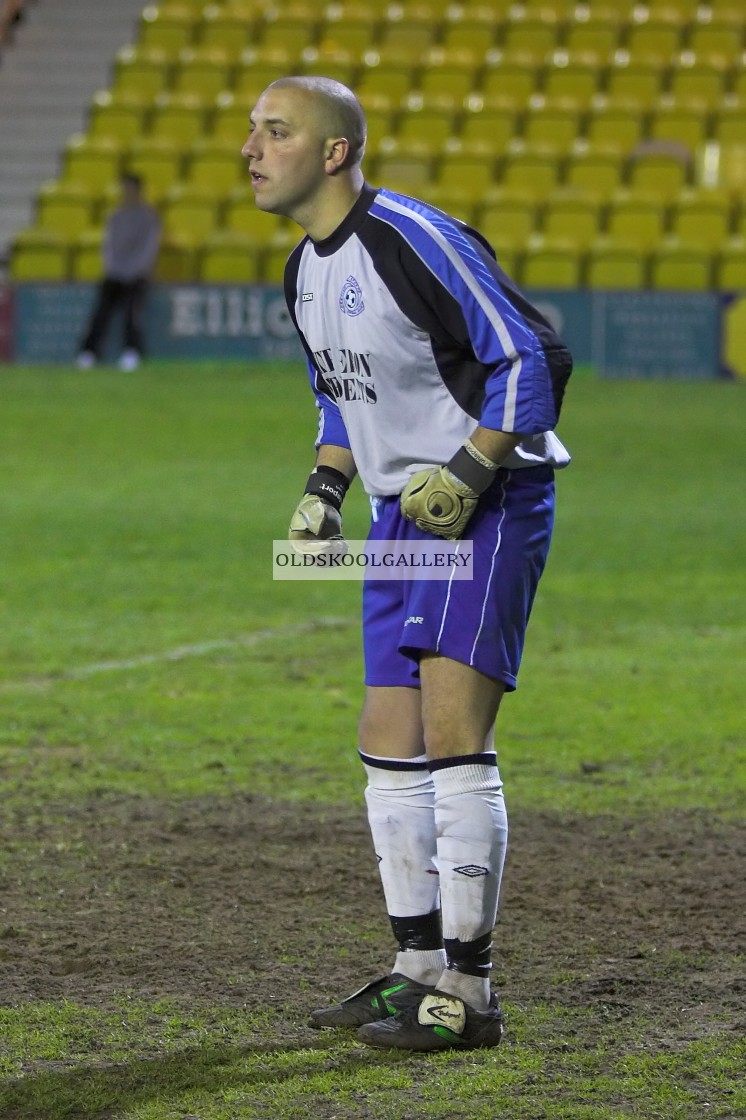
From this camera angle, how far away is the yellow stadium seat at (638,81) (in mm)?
25031

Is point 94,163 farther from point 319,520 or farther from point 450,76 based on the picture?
point 319,520

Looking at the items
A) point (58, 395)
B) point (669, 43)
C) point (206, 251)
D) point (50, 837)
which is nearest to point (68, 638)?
point (50, 837)

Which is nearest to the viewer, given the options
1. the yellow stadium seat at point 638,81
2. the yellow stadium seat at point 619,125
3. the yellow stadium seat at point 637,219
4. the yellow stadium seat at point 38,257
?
the yellow stadium seat at point 637,219

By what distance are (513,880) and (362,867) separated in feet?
1.45

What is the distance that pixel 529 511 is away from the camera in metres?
3.81

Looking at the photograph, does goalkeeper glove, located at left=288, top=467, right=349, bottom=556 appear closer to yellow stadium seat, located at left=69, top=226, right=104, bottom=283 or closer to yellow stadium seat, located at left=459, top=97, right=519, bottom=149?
yellow stadium seat, located at left=69, top=226, right=104, bottom=283

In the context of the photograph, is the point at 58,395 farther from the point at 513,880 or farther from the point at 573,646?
the point at 513,880

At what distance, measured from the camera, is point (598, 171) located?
23.5 m

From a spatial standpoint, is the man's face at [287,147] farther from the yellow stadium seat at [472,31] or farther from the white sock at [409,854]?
the yellow stadium seat at [472,31]

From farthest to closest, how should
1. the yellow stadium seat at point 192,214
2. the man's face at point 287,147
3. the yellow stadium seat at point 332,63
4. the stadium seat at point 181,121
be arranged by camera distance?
1. the stadium seat at point 181,121
2. the yellow stadium seat at point 332,63
3. the yellow stadium seat at point 192,214
4. the man's face at point 287,147

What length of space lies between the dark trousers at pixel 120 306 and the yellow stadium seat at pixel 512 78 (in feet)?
23.0

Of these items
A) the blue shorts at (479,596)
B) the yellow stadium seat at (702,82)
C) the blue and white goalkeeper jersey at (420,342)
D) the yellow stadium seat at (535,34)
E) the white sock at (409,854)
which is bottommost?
the white sock at (409,854)

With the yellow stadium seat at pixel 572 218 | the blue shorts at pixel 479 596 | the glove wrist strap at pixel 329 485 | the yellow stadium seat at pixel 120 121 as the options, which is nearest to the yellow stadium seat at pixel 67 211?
the yellow stadium seat at pixel 120 121

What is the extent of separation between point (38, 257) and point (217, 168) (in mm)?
3034
